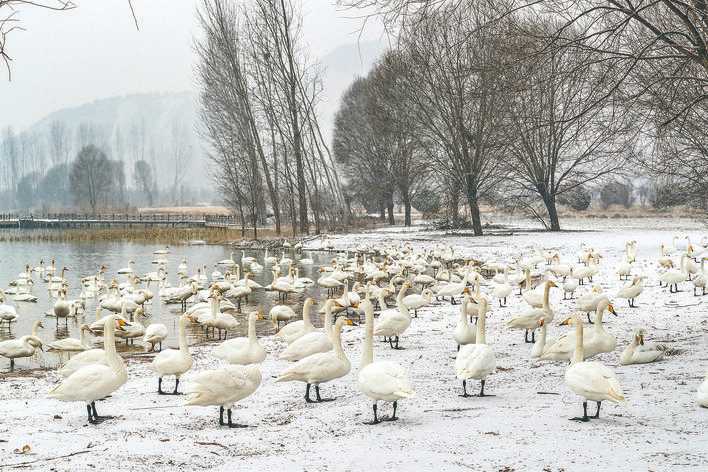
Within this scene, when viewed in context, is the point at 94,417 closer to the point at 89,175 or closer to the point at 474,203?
the point at 474,203

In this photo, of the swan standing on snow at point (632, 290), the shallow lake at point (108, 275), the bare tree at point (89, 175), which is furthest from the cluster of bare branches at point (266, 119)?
the bare tree at point (89, 175)

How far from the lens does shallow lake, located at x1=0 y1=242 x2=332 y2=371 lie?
13344mm

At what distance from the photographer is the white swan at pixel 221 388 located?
20.3 feet

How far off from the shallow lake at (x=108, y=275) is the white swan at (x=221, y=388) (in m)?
5.43

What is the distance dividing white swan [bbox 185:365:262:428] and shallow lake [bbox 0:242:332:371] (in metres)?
5.43

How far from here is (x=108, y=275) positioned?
24.5 metres

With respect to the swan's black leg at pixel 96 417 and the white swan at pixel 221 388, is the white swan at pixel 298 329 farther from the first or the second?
the swan's black leg at pixel 96 417

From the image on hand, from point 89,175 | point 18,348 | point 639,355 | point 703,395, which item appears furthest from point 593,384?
point 89,175

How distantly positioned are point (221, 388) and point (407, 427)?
176 centimetres

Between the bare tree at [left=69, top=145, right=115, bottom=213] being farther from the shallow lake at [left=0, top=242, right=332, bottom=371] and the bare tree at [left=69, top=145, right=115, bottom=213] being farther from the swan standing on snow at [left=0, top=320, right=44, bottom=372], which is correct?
the swan standing on snow at [left=0, top=320, right=44, bottom=372]

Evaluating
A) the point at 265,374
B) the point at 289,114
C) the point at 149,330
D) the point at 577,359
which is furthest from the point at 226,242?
the point at 577,359

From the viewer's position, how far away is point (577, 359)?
6.57m

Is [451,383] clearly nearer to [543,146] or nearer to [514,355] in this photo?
[514,355]

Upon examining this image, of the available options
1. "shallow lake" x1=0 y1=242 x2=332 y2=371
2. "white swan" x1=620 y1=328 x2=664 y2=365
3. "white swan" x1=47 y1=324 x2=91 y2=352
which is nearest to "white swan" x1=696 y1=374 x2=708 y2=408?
"white swan" x1=620 y1=328 x2=664 y2=365
